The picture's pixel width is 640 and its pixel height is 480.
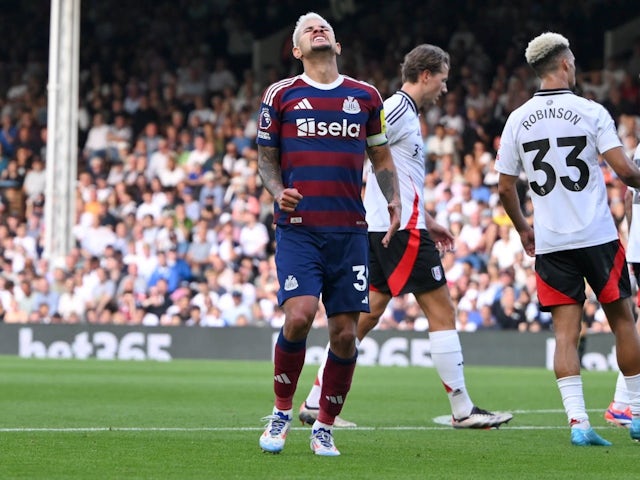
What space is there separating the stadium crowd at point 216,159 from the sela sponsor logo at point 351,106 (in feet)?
41.3

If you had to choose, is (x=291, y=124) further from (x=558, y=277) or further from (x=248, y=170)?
(x=248, y=170)

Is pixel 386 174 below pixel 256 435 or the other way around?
the other way around

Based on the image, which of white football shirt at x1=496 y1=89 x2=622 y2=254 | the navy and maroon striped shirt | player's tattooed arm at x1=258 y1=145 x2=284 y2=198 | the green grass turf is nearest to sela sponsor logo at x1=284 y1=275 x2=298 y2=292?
the navy and maroon striped shirt

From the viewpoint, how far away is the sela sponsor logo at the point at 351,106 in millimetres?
7559

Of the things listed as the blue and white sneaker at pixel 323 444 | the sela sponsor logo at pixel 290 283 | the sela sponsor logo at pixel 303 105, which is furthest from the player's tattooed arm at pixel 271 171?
the blue and white sneaker at pixel 323 444

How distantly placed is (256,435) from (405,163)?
2.27 metres

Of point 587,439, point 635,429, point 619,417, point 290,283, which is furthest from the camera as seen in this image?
point 619,417

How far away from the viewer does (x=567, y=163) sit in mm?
8195

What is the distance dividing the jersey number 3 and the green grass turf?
4.95 ft

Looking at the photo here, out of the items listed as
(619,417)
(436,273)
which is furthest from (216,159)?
(619,417)

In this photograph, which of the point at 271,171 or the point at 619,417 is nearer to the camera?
the point at 271,171

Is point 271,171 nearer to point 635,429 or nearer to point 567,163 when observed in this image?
point 567,163

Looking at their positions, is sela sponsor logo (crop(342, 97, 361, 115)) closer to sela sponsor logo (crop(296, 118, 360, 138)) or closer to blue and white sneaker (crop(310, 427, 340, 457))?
sela sponsor logo (crop(296, 118, 360, 138))

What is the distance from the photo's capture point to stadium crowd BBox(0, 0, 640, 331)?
2184 centimetres
